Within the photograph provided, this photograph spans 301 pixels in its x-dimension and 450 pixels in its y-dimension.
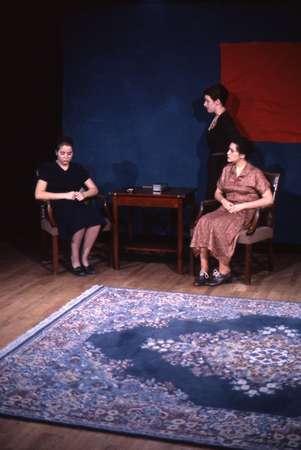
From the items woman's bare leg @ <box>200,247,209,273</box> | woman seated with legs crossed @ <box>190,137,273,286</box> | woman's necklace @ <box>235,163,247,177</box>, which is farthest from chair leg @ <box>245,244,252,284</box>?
woman's necklace @ <box>235,163,247,177</box>

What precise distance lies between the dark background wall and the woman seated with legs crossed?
112 cm

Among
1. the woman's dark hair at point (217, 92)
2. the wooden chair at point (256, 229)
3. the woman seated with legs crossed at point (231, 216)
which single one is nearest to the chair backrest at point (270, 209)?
the wooden chair at point (256, 229)

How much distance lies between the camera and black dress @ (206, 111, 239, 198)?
6.81m

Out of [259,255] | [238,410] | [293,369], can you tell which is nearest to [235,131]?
[259,255]

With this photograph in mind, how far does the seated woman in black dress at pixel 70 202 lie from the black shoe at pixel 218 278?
1.17 meters

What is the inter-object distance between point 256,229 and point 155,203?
3.30ft

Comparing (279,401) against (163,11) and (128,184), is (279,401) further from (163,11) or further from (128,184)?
(163,11)

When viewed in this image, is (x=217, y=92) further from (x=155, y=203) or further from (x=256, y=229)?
(x=256, y=229)

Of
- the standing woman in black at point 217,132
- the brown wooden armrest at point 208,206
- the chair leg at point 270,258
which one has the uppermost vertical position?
the standing woman in black at point 217,132

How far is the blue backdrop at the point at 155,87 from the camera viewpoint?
23.9ft

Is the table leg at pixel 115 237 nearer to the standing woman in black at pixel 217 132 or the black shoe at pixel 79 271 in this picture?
the black shoe at pixel 79 271

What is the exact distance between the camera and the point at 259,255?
7.45 meters

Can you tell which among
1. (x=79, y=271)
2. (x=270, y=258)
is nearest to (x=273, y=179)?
(x=270, y=258)

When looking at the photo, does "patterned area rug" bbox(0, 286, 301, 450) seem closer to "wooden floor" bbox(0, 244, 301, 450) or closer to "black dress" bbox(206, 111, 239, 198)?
"wooden floor" bbox(0, 244, 301, 450)
